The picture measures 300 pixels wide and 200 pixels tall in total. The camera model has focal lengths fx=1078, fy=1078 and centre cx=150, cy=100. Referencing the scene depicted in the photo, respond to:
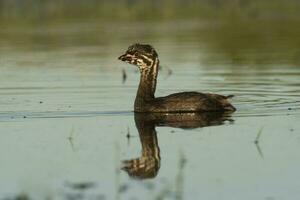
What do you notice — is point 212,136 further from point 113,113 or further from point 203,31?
point 203,31

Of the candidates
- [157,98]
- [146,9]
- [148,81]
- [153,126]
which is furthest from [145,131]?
[146,9]

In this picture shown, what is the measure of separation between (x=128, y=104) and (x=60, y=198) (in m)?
8.69

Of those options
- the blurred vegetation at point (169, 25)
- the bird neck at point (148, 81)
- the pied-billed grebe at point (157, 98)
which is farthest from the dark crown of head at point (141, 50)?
the blurred vegetation at point (169, 25)

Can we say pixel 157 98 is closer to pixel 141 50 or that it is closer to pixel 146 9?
pixel 141 50

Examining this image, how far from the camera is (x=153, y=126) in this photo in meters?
16.7

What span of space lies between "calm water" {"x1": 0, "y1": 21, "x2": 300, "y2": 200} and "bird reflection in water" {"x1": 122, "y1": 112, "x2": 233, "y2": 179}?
21 millimetres

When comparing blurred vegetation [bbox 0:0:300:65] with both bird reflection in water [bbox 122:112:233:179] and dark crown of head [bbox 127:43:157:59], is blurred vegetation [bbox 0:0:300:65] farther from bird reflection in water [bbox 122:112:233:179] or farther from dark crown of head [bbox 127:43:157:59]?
bird reflection in water [bbox 122:112:233:179]

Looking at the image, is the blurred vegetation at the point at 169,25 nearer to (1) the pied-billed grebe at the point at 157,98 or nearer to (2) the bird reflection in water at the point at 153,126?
(1) the pied-billed grebe at the point at 157,98

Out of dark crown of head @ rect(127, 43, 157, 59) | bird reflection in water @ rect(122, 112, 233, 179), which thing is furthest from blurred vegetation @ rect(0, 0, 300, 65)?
bird reflection in water @ rect(122, 112, 233, 179)

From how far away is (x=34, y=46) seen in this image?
35.4 meters

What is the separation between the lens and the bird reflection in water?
12.9 metres

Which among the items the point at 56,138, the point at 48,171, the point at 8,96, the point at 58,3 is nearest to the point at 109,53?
the point at 8,96

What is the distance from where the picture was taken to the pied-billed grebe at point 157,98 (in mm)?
18062

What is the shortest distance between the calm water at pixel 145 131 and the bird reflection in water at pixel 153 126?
0.02 metres
